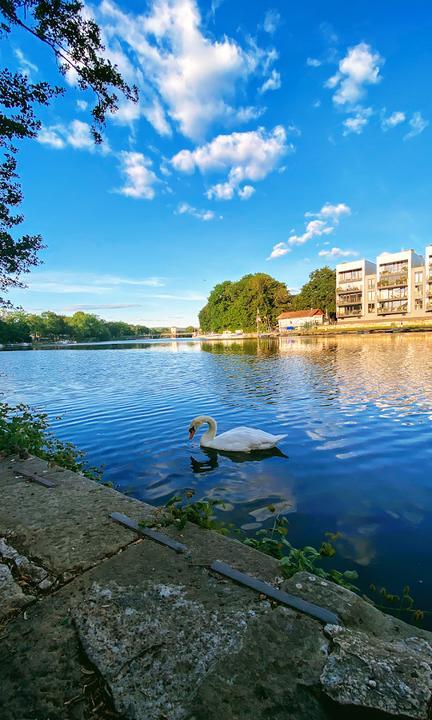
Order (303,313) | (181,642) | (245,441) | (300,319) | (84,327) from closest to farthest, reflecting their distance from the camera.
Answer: (181,642)
(245,441)
(300,319)
(303,313)
(84,327)

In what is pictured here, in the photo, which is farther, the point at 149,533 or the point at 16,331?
the point at 16,331

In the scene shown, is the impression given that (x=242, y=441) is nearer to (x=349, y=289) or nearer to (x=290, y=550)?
(x=290, y=550)

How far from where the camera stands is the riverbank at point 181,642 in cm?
177

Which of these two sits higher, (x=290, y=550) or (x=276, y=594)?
(x=276, y=594)

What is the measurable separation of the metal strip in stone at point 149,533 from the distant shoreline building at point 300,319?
92.8 metres

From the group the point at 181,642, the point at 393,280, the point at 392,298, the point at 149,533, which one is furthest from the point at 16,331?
the point at 181,642

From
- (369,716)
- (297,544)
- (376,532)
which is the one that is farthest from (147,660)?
(376,532)

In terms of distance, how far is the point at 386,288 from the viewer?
80625 mm

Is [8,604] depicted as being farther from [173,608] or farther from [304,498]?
[304,498]

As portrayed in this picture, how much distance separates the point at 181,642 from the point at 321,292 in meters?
104

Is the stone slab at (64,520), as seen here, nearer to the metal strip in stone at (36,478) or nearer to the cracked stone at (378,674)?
the metal strip in stone at (36,478)

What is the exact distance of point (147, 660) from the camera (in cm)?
202

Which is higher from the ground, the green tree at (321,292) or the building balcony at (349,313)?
the green tree at (321,292)

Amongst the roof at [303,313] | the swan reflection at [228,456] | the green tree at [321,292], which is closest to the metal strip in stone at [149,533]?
the swan reflection at [228,456]
